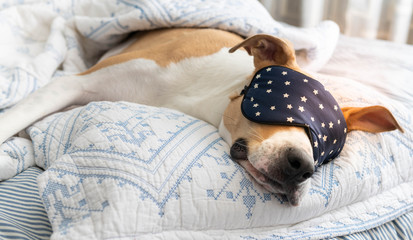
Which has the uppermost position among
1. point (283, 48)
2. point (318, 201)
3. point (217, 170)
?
point (283, 48)

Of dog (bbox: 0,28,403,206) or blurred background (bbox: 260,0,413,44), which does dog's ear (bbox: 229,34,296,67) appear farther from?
blurred background (bbox: 260,0,413,44)

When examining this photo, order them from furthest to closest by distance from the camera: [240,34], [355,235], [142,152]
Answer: [240,34] < [355,235] < [142,152]

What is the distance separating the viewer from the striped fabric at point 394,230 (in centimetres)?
105

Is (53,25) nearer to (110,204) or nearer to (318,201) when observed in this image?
(110,204)

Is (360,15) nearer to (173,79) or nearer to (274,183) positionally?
(173,79)

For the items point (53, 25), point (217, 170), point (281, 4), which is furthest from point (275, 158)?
point (281, 4)

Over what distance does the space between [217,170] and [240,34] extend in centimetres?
101

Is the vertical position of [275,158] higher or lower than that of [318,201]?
higher

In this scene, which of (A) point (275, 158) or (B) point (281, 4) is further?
(B) point (281, 4)

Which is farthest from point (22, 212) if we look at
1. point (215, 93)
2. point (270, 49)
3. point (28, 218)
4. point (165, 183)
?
point (270, 49)

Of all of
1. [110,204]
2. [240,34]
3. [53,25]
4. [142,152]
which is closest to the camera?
[110,204]

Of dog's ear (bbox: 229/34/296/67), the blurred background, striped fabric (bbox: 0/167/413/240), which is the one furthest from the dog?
the blurred background

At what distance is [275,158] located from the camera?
932mm

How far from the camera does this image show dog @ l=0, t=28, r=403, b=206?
938 mm
